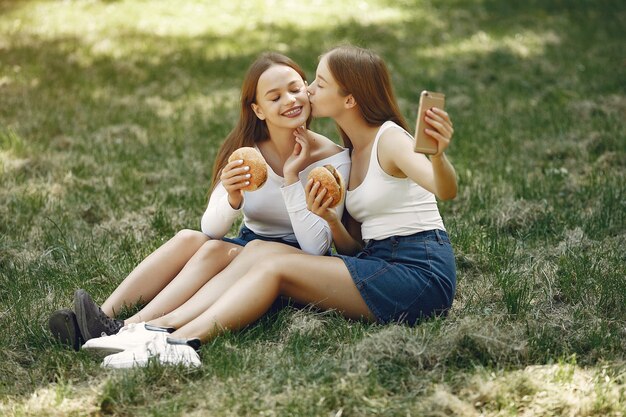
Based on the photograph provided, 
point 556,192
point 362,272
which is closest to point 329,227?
point 362,272

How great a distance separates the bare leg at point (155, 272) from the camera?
428 centimetres

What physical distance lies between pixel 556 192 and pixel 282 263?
294 centimetres

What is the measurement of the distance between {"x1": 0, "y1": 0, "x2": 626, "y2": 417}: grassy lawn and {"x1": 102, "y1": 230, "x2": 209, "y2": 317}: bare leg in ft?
1.23

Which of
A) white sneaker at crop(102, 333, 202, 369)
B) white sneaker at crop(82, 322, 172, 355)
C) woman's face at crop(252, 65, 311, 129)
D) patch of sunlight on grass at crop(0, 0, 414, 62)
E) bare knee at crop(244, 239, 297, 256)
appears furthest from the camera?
patch of sunlight on grass at crop(0, 0, 414, 62)

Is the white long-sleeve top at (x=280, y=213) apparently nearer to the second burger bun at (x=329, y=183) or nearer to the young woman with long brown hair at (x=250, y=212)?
the young woman with long brown hair at (x=250, y=212)

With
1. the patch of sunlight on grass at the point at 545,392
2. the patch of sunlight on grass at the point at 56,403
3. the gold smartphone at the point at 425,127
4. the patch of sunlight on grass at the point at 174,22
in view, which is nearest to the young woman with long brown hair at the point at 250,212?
the patch of sunlight on grass at the point at 56,403

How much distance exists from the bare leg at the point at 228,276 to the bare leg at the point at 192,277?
11 cm

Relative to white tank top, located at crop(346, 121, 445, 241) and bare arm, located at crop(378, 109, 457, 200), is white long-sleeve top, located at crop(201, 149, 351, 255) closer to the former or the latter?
white tank top, located at crop(346, 121, 445, 241)

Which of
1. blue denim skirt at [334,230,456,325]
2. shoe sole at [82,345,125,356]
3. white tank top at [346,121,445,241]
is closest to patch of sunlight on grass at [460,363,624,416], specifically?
blue denim skirt at [334,230,456,325]

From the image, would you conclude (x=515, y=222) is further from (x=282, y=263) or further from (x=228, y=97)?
(x=228, y=97)

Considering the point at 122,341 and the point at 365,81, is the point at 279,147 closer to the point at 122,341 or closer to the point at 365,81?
the point at 365,81

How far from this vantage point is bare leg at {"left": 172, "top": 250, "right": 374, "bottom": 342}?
3.85 meters

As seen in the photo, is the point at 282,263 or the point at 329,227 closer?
the point at 282,263

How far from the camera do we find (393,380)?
3.41m
